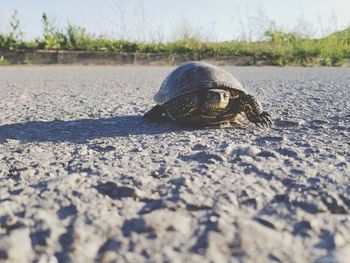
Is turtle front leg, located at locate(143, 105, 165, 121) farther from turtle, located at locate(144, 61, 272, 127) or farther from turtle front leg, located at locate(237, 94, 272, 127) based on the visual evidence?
turtle front leg, located at locate(237, 94, 272, 127)

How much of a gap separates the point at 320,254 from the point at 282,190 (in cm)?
39

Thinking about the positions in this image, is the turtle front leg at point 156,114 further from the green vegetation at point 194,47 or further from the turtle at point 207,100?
the green vegetation at point 194,47

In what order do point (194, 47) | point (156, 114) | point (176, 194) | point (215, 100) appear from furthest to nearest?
1. point (194, 47)
2. point (156, 114)
3. point (215, 100)
4. point (176, 194)

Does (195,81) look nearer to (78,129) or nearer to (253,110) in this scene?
(253,110)

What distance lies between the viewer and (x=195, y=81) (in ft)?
9.17

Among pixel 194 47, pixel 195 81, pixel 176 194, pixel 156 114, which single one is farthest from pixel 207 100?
A: pixel 194 47

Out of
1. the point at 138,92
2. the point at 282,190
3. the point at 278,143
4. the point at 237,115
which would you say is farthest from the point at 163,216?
the point at 138,92

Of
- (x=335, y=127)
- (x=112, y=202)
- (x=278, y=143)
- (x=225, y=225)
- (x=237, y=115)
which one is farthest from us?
(x=237, y=115)

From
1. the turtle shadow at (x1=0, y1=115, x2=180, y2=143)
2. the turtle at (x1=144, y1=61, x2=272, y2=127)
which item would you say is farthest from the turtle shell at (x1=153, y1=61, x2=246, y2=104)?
the turtle shadow at (x1=0, y1=115, x2=180, y2=143)

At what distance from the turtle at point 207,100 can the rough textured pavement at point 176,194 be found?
106 mm

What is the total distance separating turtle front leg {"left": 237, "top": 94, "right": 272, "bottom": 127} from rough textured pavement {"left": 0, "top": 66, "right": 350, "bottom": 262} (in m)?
0.08

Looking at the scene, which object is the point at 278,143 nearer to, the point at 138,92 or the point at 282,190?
the point at 282,190

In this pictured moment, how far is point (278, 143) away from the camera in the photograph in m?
2.12

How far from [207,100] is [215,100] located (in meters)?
0.05
